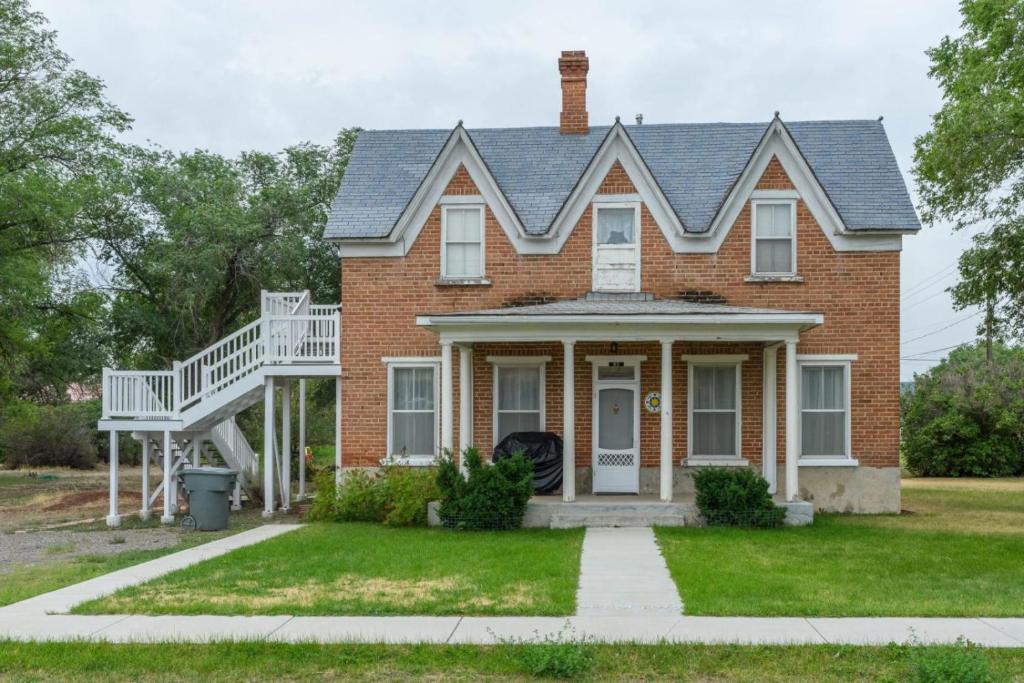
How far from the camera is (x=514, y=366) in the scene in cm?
2155

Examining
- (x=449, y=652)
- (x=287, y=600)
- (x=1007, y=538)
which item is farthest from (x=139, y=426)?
(x=1007, y=538)

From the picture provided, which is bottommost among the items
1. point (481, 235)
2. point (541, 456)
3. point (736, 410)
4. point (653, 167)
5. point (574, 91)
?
point (541, 456)

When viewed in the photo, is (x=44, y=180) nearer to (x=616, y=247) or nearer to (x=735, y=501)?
(x=616, y=247)

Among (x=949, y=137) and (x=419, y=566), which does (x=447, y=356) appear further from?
(x=949, y=137)

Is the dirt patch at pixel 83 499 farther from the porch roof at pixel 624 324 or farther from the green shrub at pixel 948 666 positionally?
the green shrub at pixel 948 666

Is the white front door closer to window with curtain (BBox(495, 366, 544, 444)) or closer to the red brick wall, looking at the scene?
the red brick wall

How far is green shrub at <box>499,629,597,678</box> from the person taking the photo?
8.48 metres

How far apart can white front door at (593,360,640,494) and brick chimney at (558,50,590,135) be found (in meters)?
5.74

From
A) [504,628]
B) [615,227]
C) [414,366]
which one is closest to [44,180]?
[414,366]

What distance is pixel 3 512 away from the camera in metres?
23.8

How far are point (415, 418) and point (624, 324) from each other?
205 inches

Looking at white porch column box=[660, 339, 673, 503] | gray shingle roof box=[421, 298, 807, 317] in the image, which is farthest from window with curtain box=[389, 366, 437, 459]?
white porch column box=[660, 339, 673, 503]

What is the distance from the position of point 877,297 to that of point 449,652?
1463 centimetres

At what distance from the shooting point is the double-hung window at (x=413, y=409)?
71.2ft
